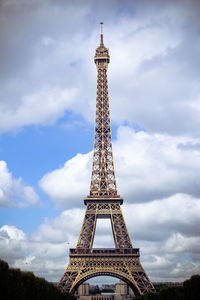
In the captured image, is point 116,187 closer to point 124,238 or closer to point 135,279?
point 124,238

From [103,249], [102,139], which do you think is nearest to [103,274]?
[103,249]

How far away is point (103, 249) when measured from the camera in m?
98.2

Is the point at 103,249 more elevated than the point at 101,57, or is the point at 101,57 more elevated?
the point at 101,57

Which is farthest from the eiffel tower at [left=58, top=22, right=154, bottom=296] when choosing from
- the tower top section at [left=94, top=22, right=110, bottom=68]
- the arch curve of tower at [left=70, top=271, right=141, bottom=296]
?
the tower top section at [left=94, top=22, right=110, bottom=68]

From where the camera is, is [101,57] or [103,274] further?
[101,57]

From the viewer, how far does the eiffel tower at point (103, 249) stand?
9344 cm

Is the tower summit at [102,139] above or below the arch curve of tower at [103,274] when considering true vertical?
above

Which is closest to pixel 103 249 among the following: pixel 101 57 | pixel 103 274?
pixel 103 274

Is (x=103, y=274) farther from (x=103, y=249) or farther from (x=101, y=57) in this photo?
(x=101, y=57)

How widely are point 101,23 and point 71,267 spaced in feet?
240

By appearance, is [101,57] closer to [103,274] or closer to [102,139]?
[102,139]

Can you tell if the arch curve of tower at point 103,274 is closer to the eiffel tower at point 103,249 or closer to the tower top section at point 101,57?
the eiffel tower at point 103,249

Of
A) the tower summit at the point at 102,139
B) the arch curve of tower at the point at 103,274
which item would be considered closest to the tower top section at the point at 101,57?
the tower summit at the point at 102,139

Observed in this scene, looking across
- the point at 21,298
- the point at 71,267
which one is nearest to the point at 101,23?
the point at 71,267
